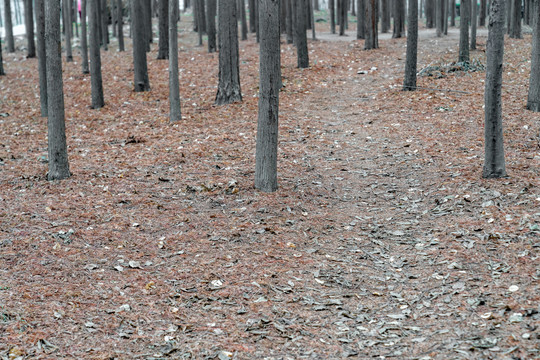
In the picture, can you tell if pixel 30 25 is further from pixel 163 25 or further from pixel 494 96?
pixel 494 96

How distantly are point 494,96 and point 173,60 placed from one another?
7.33 metres

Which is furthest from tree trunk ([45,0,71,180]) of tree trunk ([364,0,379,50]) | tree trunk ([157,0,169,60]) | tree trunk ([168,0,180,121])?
tree trunk ([364,0,379,50])

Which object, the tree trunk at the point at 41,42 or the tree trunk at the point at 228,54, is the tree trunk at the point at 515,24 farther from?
the tree trunk at the point at 41,42

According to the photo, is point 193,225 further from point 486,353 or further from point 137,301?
point 486,353

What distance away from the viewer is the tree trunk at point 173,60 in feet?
38.1

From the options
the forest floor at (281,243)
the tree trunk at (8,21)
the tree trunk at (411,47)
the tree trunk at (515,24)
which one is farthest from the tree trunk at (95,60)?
the tree trunk at (515,24)

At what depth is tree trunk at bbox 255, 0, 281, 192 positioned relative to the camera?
744cm

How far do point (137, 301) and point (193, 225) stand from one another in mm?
1872

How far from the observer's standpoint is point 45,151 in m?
10.8

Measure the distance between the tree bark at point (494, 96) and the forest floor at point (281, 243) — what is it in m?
0.28

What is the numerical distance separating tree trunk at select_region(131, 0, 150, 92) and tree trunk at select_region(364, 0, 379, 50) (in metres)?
9.49

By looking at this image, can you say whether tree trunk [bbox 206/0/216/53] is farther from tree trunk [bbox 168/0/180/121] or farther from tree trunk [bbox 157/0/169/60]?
tree trunk [bbox 168/0/180/121]

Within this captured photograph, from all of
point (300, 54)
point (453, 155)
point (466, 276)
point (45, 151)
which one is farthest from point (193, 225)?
point (300, 54)

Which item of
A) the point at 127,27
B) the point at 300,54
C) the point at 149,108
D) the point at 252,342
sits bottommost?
the point at 252,342
